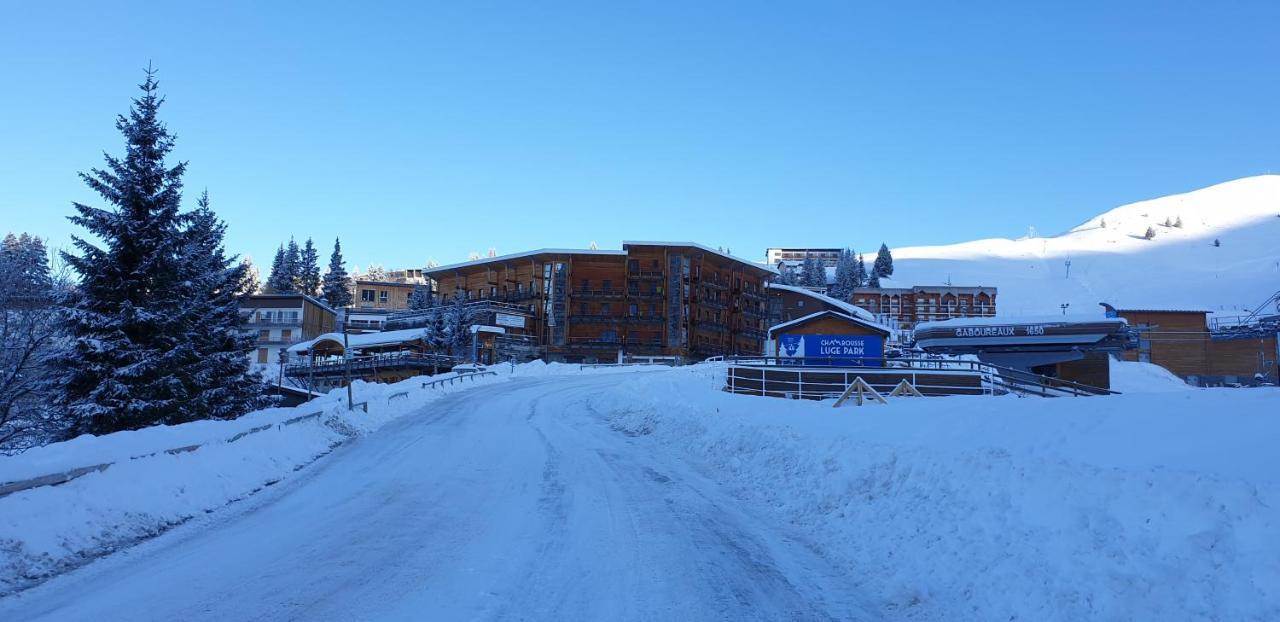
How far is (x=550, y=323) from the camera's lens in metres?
79.4

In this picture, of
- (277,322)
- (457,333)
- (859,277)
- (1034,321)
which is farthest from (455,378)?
(859,277)

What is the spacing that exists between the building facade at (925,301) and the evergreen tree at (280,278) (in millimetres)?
90038

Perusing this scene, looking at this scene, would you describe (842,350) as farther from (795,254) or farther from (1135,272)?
(795,254)

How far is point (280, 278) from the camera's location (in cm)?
11644

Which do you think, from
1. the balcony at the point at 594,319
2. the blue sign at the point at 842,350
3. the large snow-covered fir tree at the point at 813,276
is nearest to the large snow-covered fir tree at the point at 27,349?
the blue sign at the point at 842,350

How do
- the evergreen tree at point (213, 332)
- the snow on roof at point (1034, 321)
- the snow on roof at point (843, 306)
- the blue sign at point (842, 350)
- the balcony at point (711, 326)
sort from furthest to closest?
the snow on roof at point (843, 306) → the balcony at point (711, 326) → the snow on roof at point (1034, 321) → the blue sign at point (842, 350) → the evergreen tree at point (213, 332)

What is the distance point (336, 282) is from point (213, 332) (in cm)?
9206

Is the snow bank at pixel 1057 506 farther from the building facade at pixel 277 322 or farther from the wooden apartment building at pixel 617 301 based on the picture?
the building facade at pixel 277 322

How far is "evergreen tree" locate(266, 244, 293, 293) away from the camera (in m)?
116

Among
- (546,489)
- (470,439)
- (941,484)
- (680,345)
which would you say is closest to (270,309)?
(680,345)

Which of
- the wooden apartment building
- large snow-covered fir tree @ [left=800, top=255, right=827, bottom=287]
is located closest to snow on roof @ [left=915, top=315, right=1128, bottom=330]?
the wooden apartment building

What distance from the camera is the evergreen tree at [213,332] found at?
80.5 feet

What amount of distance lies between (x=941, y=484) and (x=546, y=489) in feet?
21.9

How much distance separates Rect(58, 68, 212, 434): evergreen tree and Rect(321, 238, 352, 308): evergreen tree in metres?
95.5
